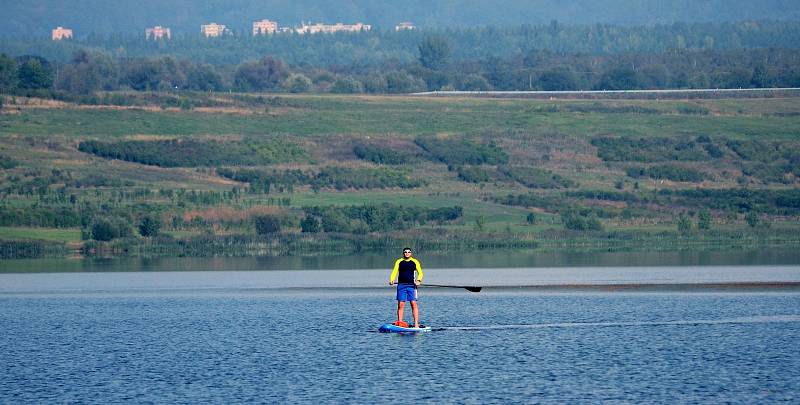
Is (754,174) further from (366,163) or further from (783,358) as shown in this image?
(783,358)

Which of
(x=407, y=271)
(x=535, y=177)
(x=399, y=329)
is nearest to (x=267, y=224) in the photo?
(x=535, y=177)

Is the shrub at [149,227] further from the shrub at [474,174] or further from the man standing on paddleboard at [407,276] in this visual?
the man standing on paddleboard at [407,276]

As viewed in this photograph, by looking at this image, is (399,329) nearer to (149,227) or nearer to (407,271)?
(407,271)

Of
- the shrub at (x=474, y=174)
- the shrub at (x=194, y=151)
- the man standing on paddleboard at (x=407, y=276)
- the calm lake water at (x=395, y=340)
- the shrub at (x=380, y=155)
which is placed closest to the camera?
the calm lake water at (x=395, y=340)

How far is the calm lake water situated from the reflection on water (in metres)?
5.90

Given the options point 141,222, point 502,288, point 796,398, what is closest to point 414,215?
point 141,222

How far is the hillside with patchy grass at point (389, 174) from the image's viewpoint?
99.6 meters

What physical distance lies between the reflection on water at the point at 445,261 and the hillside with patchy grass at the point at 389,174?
4.87 m

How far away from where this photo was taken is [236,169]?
444 feet

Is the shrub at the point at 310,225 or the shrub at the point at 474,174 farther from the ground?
the shrub at the point at 474,174

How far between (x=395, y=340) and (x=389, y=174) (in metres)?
85.6

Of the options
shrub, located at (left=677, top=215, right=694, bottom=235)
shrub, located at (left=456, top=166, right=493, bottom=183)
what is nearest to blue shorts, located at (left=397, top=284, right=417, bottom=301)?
shrub, located at (left=677, top=215, right=694, bottom=235)

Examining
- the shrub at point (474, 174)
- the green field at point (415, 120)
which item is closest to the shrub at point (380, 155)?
the shrub at point (474, 174)

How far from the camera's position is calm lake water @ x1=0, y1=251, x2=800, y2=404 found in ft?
127
